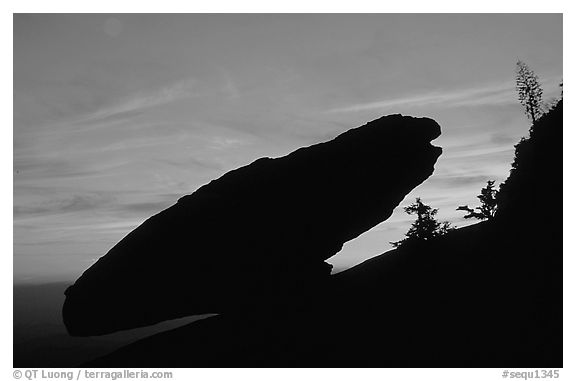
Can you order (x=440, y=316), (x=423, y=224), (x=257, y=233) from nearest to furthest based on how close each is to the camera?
(x=440, y=316) < (x=257, y=233) < (x=423, y=224)

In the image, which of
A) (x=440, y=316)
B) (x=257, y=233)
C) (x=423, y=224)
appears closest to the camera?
(x=440, y=316)

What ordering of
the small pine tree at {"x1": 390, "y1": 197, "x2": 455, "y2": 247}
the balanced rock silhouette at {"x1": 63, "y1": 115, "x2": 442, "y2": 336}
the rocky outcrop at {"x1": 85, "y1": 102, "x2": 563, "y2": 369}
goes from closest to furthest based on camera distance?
the rocky outcrop at {"x1": 85, "y1": 102, "x2": 563, "y2": 369} → the balanced rock silhouette at {"x1": 63, "y1": 115, "x2": 442, "y2": 336} → the small pine tree at {"x1": 390, "y1": 197, "x2": 455, "y2": 247}

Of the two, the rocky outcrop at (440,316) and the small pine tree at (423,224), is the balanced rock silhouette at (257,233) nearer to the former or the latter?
the rocky outcrop at (440,316)

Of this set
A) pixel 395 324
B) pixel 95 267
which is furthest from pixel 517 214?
pixel 95 267

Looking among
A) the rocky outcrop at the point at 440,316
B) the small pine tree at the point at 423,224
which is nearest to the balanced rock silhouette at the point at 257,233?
the rocky outcrop at the point at 440,316

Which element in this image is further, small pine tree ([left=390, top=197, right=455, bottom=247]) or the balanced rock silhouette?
small pine tree ([left=390, top=197, right=455, bottom=247])

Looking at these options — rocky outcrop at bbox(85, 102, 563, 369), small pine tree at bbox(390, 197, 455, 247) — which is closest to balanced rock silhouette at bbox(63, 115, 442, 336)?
Result: rocky outcrop at bbox(85, 102, 563, 369)

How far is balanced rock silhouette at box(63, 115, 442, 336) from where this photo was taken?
→ 47.8ft

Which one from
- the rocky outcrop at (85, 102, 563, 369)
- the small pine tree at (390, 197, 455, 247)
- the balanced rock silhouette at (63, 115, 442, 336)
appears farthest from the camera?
the small pine tree at (390, 197, 455, 247)

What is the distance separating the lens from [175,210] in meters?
15.2

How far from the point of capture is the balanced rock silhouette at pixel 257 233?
47.8 ft

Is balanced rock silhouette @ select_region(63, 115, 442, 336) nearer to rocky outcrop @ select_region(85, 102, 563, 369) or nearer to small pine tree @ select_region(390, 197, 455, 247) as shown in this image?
rocky outcrop @ select_region(85, 102, 563, 369)

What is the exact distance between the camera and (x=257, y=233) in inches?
603
